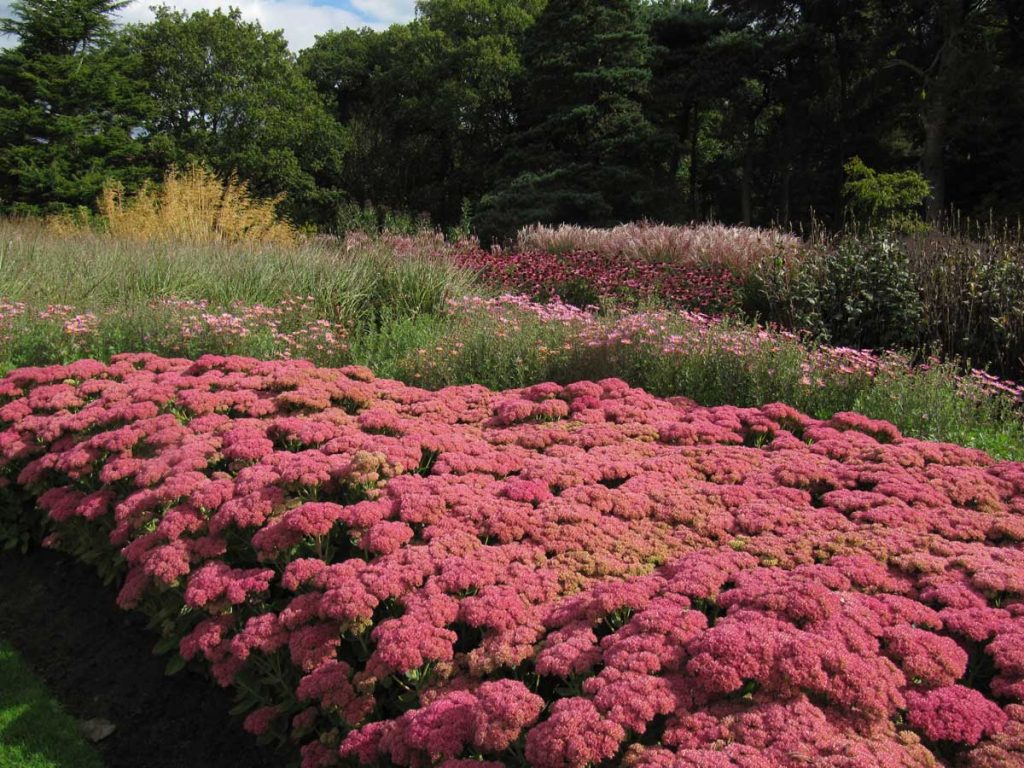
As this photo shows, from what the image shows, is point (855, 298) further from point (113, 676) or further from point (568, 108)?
point (568, 108)

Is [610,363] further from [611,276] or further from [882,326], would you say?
[611,276]

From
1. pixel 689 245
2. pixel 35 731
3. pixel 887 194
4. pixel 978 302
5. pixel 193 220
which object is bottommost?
pixel 35 731

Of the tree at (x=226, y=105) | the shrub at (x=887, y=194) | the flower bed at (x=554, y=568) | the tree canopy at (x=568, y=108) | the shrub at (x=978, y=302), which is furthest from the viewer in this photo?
the tree at (x=226, y=105)

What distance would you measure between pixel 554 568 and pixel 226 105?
110 ft

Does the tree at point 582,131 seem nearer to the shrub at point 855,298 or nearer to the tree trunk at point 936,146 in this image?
the tree trunk at point 936,146

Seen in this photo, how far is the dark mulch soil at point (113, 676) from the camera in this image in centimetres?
316

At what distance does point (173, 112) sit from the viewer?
31875 mm

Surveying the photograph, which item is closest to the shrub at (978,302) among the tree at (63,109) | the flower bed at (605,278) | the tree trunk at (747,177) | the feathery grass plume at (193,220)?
the flower bed at (605,278)

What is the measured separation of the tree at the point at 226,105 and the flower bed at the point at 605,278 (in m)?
22.4

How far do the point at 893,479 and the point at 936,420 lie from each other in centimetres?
212

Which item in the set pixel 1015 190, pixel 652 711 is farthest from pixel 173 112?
pixel 652 711

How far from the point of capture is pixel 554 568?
297 centimetres

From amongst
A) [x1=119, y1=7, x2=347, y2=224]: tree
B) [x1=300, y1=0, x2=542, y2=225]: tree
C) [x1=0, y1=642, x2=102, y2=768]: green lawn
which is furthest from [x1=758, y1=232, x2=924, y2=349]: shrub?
[x1=300, y1=0, x2=542, y2=225]: tree

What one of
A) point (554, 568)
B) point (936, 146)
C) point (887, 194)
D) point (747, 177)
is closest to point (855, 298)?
point (554, 568)
